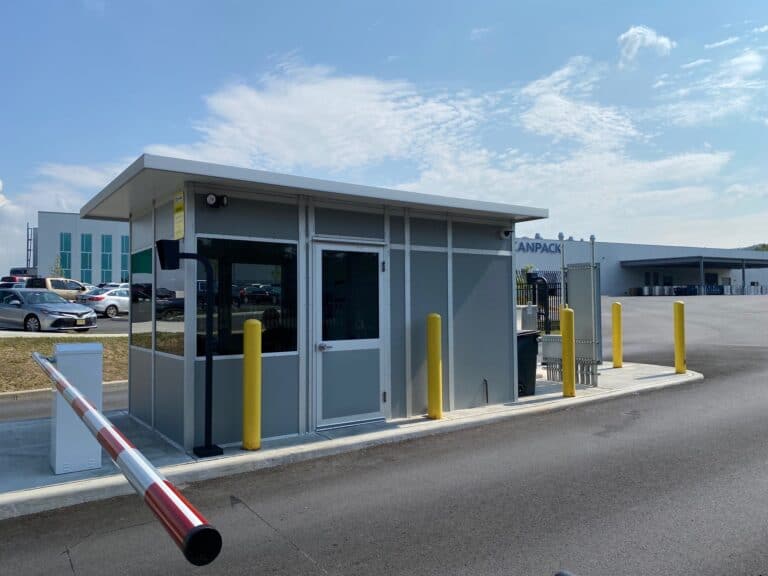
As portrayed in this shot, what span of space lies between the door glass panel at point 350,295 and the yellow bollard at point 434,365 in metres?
0.72

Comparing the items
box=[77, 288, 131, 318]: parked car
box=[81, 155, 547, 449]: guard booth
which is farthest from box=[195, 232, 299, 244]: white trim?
box=[77, 288, 131, 318]: parked car

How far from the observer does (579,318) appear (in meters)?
10.9

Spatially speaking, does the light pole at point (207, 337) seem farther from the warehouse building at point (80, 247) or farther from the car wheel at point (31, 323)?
the warehouse building at point (80, 247)

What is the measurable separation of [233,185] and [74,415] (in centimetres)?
285

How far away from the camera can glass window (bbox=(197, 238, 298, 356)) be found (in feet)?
21.4

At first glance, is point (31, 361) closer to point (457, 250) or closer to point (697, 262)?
point (457, 250)

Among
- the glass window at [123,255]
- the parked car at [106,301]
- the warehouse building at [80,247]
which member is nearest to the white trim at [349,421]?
the parked car at [106,301]

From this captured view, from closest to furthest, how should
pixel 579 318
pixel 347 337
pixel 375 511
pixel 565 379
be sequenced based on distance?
pixel 375 511 → pixel 347 337 → pixel 565 379 → pixel 579 318

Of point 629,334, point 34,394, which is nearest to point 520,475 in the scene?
point 34,394

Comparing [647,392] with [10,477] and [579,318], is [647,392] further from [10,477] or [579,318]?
[10,477]

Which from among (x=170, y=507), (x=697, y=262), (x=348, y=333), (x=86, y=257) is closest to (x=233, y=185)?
(x=348, y=333)

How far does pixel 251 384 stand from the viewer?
6180 mm

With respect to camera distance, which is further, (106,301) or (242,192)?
(106,301)

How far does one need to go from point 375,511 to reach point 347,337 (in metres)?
3.00
